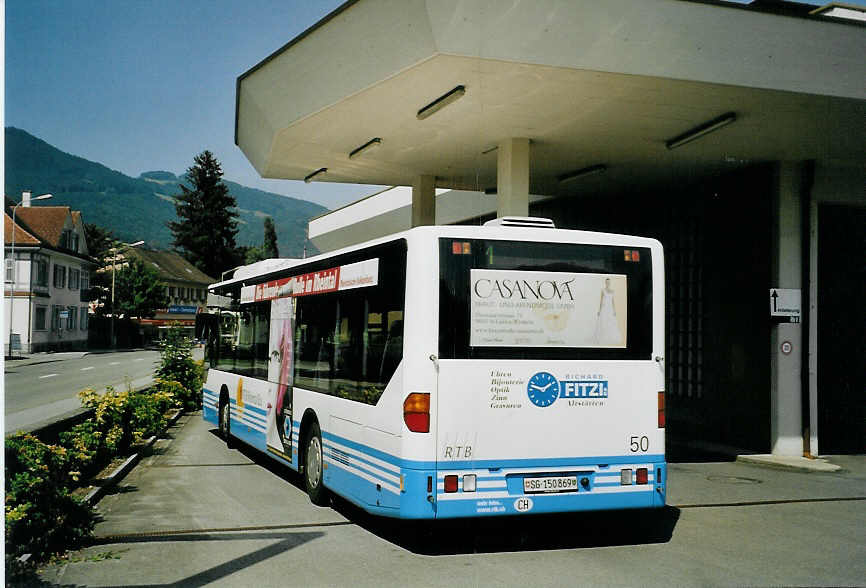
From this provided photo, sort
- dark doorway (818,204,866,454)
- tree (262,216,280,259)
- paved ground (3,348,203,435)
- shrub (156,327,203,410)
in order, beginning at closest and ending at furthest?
dark doorway (818,204,866,454), paved ground (3,348,203,435), shrub (156,327,203,410), tree (262,216,280,259)

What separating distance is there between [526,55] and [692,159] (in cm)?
627

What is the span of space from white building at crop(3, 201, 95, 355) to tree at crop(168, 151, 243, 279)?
27.5m

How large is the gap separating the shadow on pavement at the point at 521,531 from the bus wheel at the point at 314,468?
22 centimetres

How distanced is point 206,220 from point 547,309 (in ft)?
323

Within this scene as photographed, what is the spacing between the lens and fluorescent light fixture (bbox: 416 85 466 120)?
1182 cm

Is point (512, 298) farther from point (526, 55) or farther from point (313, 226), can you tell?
point (313, 226)

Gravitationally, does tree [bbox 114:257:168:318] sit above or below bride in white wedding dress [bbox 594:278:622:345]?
above

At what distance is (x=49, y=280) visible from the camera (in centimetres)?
6172

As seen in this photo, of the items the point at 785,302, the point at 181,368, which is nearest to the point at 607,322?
the point at 785,302

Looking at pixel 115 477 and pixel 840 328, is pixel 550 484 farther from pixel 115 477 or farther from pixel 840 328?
pixel 840 328

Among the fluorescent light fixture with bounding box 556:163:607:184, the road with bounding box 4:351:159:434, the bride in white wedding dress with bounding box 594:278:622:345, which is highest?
the fluorescent light fixture with bounding box 556:163:607:184

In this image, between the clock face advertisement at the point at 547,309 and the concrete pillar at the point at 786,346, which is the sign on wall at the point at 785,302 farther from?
the clock face advertisement at the point at 547,309

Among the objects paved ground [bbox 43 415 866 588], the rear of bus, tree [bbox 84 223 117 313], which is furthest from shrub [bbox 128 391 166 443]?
tree [bbox 84 223 117 313]

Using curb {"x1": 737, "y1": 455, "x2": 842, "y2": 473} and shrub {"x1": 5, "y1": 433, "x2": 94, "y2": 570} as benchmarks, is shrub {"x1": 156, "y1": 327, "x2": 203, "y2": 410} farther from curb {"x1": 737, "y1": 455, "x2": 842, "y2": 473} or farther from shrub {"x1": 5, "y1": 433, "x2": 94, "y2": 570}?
shrub {"x1": 5, "y1": 433, "x2": 94, "y2": 570}
